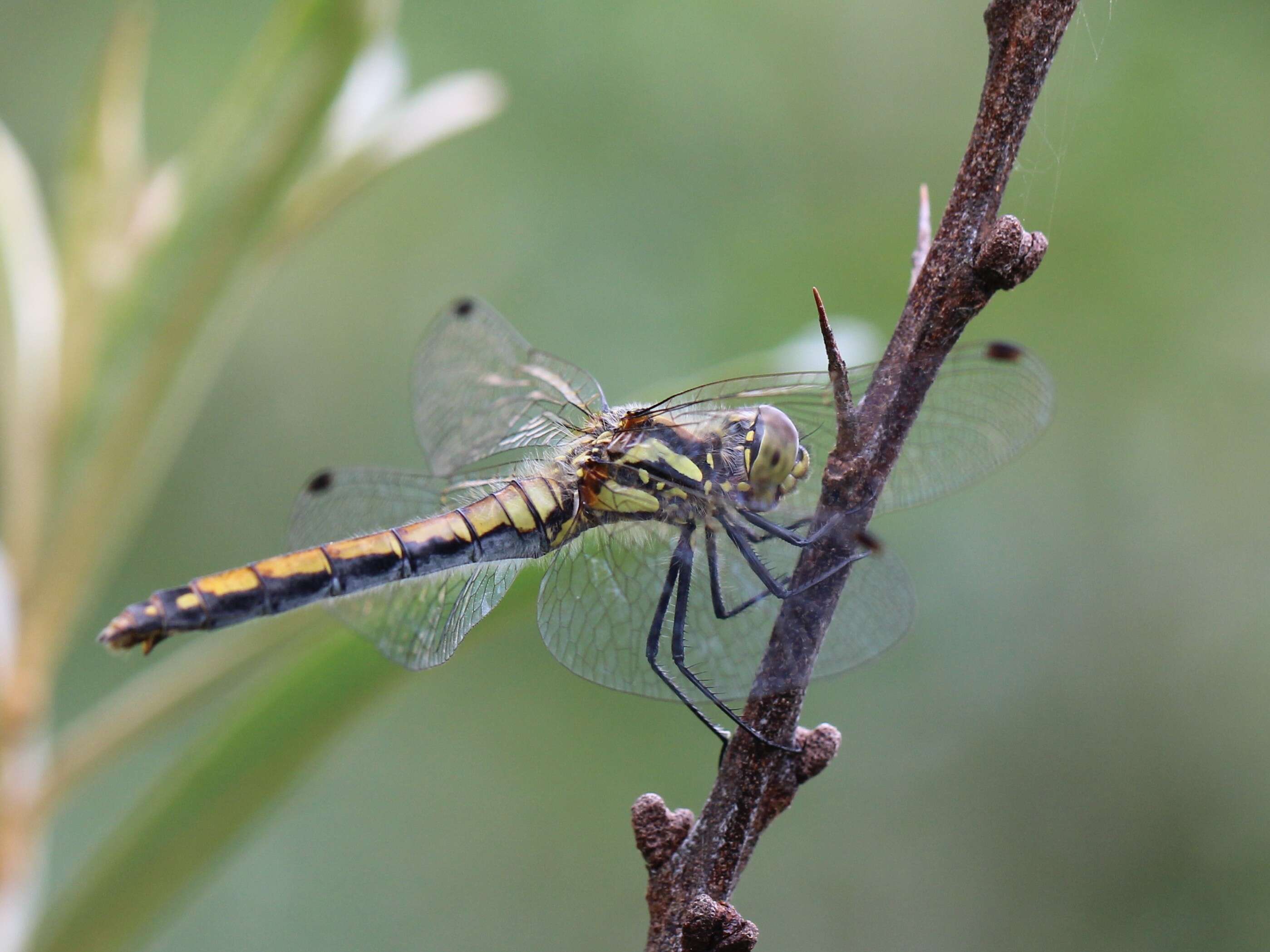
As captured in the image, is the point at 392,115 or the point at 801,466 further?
the point at 392,115

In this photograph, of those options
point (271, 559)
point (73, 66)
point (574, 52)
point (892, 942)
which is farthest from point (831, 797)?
point (73, 66)

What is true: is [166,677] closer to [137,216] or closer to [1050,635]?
[137,216]

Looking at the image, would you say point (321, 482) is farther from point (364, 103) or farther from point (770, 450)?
point (770, 450)

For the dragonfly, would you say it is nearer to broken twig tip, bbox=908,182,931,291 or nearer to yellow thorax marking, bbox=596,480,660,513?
yellow thorax marking, bbox=596,480,660,513

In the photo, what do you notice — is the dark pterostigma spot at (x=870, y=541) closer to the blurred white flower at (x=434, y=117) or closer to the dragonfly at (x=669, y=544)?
the dragonfly at (x=669, y=544)

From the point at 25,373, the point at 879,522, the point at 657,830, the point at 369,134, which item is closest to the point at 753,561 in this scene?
the point at 657,830

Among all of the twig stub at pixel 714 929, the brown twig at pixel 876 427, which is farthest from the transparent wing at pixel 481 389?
the twig stub at pixel 714 929
